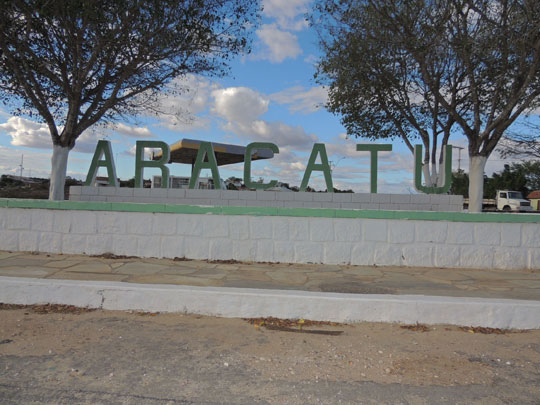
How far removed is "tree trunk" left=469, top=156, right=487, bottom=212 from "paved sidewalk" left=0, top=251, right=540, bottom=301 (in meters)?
5.68

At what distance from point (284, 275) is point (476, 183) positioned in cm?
901

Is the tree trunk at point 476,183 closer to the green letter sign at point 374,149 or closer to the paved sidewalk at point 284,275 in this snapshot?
the green letter sign at point 374,149

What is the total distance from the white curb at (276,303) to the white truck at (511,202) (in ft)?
110

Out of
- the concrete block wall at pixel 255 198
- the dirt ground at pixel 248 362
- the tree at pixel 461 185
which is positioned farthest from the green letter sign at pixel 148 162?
the tree at pixel 461 185

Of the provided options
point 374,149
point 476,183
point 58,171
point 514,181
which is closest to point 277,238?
point 374,149

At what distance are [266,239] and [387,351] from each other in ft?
12.2

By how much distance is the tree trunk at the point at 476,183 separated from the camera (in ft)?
38.7

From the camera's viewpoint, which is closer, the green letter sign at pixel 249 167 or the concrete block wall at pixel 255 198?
the green letter sign at pixel 249 167

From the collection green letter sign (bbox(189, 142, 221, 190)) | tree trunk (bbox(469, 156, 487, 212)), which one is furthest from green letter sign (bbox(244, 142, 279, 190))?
tree trunk (bbox(469, 156, 487, 212))

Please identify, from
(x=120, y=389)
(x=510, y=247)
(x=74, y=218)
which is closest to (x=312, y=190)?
(x=510, y=247)

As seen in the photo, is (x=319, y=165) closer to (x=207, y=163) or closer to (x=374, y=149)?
(x=374, y=149)

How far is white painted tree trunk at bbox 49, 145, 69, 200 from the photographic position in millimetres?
10781

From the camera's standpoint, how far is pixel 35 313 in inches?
169

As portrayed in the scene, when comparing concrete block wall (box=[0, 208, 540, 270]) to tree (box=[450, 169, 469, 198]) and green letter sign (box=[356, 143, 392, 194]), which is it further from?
tree (box=[450, 169, 469, 198])
